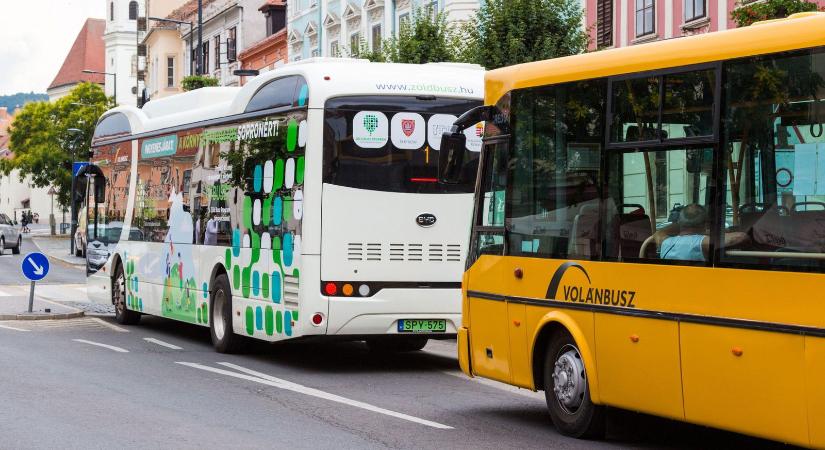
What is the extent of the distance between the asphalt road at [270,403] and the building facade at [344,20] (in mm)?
23677

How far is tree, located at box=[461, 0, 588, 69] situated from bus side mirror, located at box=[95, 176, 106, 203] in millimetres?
7912

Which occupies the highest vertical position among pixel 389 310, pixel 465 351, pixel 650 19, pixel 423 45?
pixel 650 19

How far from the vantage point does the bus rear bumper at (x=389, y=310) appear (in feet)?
46.7

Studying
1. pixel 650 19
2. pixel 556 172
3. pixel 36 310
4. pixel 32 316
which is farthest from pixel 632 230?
pixel 650 19

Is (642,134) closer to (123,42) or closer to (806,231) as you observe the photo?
(806,231)

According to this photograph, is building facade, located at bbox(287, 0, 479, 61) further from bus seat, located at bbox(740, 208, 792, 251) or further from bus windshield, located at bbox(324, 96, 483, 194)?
bus seat, located at bbox(740, 208, 792, 251)

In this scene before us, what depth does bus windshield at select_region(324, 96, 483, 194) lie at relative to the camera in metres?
14.4

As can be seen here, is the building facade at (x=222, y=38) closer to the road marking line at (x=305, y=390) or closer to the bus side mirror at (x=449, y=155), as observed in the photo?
the road marking line at (x=305, y=390)

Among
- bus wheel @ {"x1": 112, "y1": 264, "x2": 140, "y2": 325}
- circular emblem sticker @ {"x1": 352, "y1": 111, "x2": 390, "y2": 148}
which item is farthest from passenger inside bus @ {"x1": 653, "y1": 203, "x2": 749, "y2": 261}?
bus wheel @ {"x1": 112, "y1": 264, "x2": 140, "y2": 325}

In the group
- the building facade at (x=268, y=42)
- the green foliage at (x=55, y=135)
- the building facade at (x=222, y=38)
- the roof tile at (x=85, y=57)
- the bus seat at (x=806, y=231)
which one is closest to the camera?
the bus seat at (x=806, y=231)

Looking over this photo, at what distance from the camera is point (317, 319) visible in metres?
14.1

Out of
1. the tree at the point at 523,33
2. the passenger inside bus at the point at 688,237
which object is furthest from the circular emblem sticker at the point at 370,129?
the tree at the point at 523,33

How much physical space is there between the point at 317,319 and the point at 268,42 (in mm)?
49292

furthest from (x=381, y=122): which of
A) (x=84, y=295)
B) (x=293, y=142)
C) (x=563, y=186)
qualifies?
(x=84, y=295)
